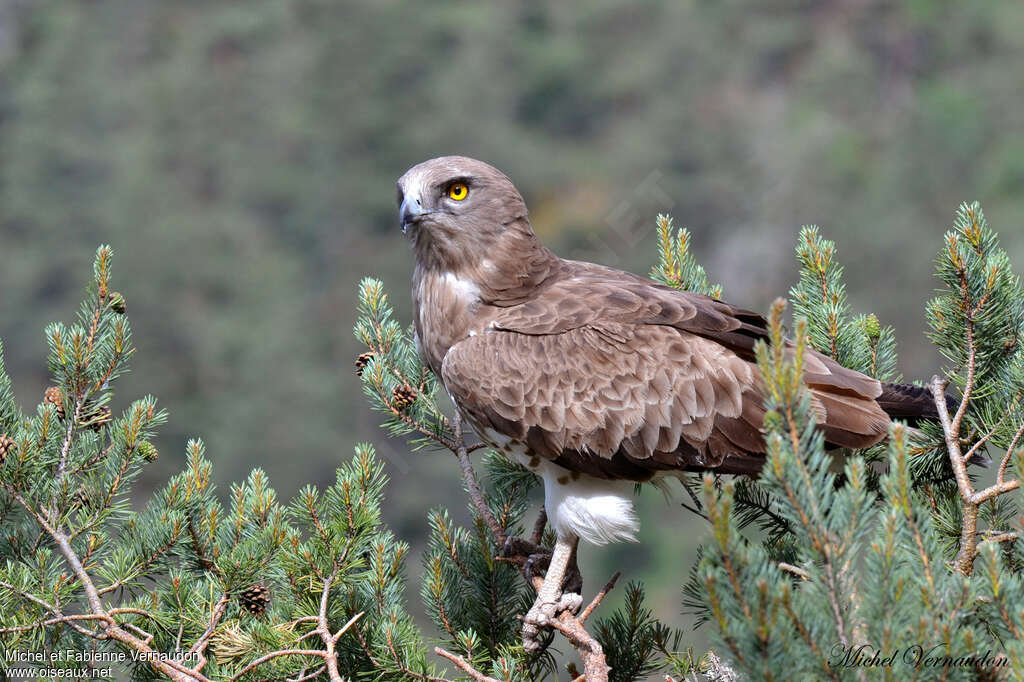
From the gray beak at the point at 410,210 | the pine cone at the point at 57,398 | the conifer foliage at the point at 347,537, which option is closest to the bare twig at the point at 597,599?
the conifer foliage at the point at 347,537

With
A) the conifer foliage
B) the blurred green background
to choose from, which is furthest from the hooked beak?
the blurred green background

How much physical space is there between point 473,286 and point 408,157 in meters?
45.5

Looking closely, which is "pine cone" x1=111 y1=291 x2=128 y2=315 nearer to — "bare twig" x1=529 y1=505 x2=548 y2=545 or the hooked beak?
the hooked beak

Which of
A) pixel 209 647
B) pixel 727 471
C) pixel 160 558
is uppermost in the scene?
pixel 727 471

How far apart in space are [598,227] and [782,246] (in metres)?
8.63

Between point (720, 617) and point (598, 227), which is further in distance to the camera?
point (598, 227)

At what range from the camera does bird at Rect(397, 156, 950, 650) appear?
166 inches

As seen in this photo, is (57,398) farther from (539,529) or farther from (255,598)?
(539,529)

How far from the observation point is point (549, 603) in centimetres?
408

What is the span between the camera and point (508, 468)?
477 centimetres

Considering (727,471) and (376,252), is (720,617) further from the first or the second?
(376,252)

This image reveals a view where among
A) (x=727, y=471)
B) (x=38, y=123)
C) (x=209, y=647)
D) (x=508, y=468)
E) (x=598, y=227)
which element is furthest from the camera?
(x=38, y=123)

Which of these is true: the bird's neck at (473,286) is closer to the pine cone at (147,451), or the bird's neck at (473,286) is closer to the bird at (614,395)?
the bird at (614,395)

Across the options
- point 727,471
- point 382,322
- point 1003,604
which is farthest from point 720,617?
point 382,322
